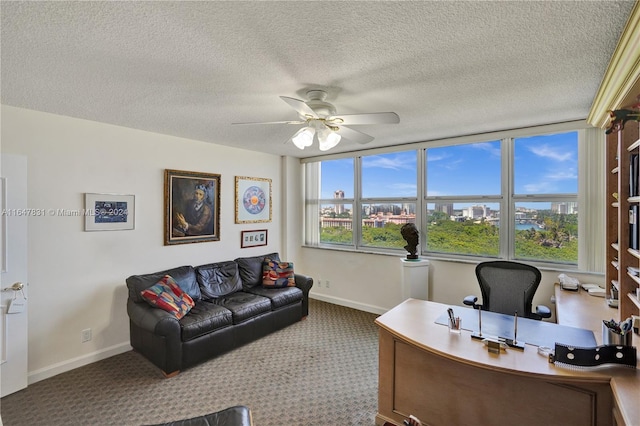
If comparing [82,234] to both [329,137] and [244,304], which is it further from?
[329,137]

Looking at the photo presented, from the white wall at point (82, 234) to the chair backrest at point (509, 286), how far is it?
3.50 meters

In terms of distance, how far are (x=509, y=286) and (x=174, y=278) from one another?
138 inches

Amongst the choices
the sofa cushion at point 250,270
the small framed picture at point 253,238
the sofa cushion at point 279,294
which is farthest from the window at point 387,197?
the sofa cushion at point 250,270

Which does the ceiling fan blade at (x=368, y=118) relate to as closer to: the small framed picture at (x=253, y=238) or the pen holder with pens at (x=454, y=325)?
the pen holder with pens at (x=454, y=325)

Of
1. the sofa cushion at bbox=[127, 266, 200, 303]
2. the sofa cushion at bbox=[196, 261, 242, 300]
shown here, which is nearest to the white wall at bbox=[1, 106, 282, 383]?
the sofa cushion at bbox=[127, 266, 200, 303]

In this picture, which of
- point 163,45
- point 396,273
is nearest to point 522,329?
point 396,273

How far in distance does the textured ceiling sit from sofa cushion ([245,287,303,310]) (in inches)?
86.8

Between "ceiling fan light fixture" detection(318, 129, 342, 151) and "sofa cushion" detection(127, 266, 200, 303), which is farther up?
"ceiling fan light fixture" detection(318, 129, 342, 151)

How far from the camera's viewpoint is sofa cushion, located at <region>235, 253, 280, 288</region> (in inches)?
167

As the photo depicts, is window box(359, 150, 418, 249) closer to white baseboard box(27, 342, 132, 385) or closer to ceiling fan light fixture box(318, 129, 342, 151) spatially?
ceiling fan light fixture box(318, 129, 342, 151)

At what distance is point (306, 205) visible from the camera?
5578mm

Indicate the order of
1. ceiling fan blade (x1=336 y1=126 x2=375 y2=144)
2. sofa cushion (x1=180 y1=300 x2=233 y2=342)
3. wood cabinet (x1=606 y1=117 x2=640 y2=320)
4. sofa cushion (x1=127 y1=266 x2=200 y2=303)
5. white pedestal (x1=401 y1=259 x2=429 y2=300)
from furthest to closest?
white pedestal (x1=401 y1=259 x2=429 y2=300) < sofa cushion (x1=127 y1=266 x2=200 y2=303) < sofa cushion (x1=180 y1=300 x2=233 y2=342) < ceiling fan blade (x1=336 y1=126 x2=375 y2=144) < wood cabinet (x1=606 y1=117 x2=640 y2=320)

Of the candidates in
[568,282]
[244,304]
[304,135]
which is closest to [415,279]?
[568,282]

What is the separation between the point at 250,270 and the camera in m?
4.31
